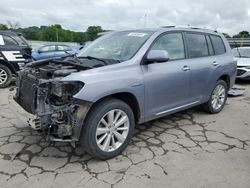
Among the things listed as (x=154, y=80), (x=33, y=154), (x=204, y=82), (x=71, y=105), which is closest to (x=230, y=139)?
(x=204, y=82)

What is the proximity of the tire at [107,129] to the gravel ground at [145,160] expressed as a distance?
155mm

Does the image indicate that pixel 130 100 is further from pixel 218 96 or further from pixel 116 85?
pixel 218 96

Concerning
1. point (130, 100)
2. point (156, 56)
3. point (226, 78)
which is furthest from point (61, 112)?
point (226, 78)

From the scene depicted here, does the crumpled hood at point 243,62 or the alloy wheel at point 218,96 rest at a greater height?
the crumpled hood at point 243,62

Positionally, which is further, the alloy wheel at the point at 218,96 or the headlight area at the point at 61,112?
the alloy wheel at the point at 218,96

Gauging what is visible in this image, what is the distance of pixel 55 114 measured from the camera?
2.93m

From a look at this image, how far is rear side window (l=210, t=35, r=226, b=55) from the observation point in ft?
16.8

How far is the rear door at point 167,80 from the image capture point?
3633 millimetres

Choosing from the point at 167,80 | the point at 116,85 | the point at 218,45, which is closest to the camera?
the point at 116,85

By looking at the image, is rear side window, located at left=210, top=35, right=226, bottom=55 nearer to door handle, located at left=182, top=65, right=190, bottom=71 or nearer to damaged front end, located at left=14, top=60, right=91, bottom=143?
door handle, located at left=182, top=65, right=190, bottom=71

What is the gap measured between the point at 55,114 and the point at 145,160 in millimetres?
1291

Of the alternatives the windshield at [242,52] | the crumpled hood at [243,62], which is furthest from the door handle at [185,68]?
the windshield at [242,52]

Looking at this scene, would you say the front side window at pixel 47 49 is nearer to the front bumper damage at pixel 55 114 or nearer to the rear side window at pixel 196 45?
the rear side window at pixel 196 45

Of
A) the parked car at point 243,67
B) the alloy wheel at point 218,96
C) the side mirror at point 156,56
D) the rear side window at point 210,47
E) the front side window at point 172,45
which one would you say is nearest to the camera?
the side mirror at point 156,56
